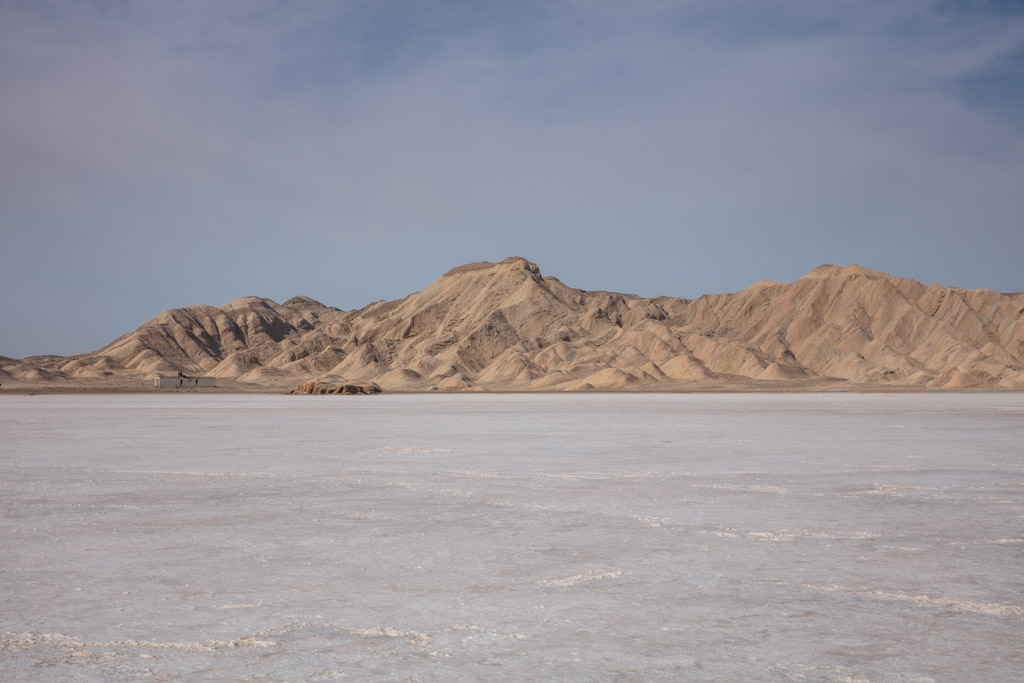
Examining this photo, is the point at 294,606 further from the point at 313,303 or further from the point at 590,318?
the point at 313,303

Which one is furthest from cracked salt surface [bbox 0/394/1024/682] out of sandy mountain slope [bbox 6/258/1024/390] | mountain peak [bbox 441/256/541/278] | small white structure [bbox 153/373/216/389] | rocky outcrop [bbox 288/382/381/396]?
mountain peak [bbox 441/256/541/278]

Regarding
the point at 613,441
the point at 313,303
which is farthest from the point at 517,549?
the point at 313,303

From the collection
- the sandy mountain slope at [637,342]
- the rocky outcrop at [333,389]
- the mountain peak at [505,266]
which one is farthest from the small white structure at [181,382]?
the mountain peak at [505,266]

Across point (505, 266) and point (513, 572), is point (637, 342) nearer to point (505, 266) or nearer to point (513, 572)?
point (505, 266)

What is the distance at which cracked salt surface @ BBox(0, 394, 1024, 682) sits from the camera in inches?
152

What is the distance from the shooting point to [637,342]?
334 ft

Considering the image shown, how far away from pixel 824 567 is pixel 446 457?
8.55 m

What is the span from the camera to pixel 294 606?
186 inches

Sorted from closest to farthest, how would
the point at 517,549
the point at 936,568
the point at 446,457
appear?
the point at 936,568, the point at 517,549, the point at 446,457

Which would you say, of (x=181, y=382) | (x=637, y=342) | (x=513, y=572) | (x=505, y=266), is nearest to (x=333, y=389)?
(x=181, y=382)

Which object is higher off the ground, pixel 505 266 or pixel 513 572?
pixel 505 266

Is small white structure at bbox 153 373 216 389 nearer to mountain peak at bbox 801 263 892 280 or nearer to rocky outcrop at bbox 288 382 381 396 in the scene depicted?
rocky outcrop at bbox 288 382 381 396

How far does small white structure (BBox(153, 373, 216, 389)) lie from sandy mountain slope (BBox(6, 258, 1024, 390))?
3890 mm

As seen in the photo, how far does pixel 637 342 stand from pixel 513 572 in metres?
97.4
